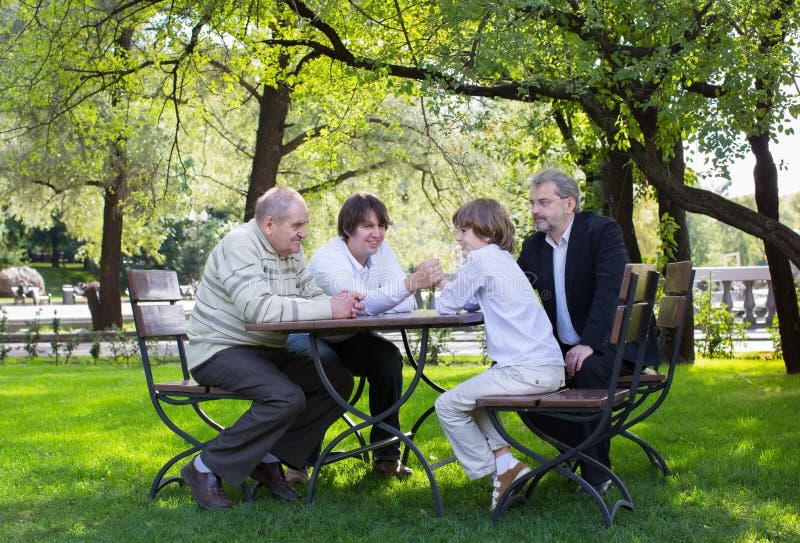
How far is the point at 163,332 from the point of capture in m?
4.70

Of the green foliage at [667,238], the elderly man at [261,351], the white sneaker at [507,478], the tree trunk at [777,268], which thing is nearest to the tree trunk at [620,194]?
the green foliage at [667,238]

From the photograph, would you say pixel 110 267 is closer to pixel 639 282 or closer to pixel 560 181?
pixel 560 181

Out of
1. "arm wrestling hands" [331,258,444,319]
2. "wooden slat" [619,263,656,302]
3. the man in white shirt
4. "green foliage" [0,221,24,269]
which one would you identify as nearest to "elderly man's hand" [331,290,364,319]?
"arm wrestling hands" [331,258,444,319]

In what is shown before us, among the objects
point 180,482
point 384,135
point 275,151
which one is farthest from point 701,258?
point 180,482

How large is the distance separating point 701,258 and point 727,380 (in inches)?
2192

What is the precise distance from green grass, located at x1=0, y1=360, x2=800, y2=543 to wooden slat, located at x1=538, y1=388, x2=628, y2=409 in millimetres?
511

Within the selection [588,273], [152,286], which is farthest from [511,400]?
[152,286]

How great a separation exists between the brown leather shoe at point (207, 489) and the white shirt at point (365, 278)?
111 centimetres

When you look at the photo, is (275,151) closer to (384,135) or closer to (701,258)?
(384,135)

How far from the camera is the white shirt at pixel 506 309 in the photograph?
4043 millimetres

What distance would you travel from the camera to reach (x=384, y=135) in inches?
720

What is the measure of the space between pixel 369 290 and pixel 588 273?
1135 mm

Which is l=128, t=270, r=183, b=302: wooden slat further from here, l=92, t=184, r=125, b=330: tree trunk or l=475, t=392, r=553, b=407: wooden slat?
l=92, t=184, r=125, b=330: tree trunk

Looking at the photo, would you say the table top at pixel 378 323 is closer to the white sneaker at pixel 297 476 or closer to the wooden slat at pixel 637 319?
the wooden slat at pixel 637 319
